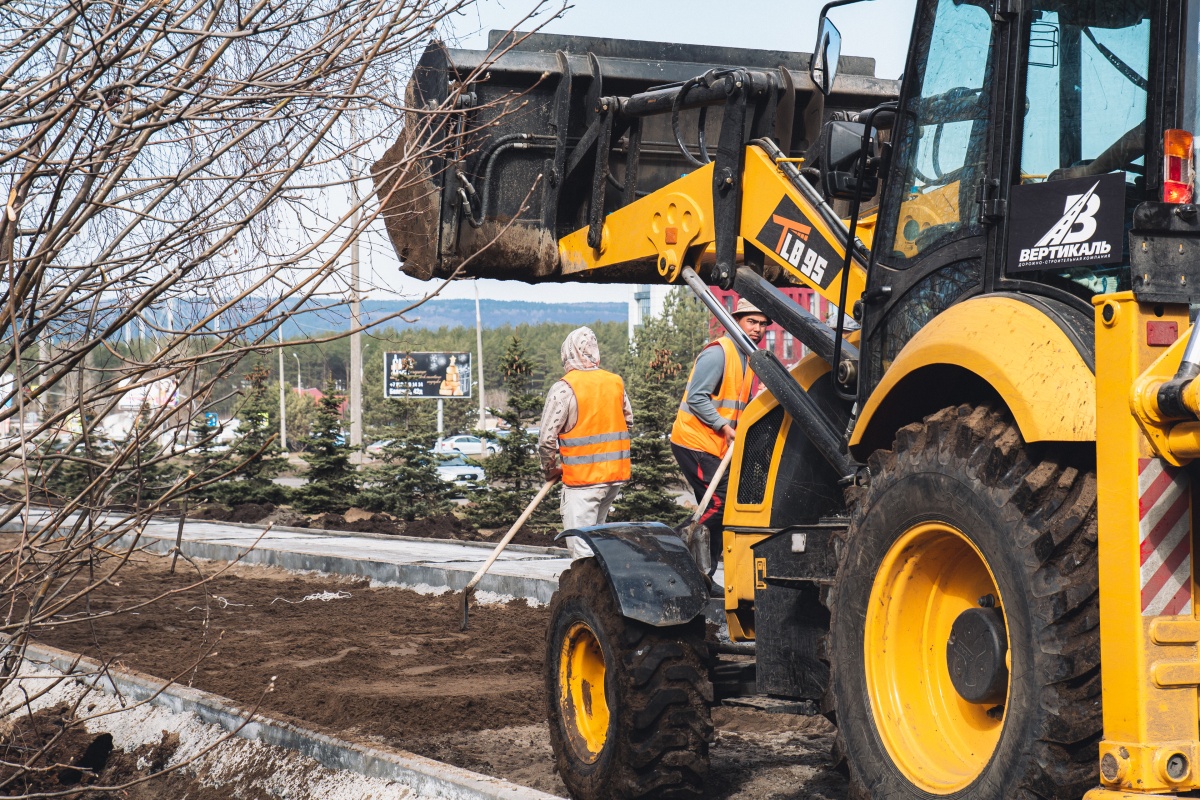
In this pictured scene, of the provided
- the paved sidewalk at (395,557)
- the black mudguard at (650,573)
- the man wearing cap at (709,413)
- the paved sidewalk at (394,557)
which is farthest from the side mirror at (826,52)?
the paved sidewalk at (395,557)

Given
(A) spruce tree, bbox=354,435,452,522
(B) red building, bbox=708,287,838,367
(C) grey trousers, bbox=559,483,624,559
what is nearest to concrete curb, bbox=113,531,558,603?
(C) grey trousers, bbox=559,483,624,559

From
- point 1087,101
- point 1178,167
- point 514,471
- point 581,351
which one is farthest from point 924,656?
point 514,471

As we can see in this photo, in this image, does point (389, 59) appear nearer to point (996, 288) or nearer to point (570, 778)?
point (996, 288)

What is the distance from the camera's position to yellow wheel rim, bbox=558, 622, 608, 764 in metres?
5.49

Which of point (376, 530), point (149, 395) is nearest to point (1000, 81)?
point (149, 395)

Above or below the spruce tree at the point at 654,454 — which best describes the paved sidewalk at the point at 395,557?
below

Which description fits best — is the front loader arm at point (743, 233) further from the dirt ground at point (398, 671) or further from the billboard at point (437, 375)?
the billboard at point (437, 375)

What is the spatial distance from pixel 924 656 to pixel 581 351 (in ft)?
18.3

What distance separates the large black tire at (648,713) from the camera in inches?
196

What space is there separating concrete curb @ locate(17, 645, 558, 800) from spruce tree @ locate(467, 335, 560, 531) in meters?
12.1

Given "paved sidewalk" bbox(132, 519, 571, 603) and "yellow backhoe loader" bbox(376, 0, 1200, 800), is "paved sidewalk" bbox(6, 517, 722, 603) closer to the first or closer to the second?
"paved sidewalk" bbox(132, 519, 571, 603)

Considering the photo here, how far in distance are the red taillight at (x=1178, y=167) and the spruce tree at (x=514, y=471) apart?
621 inches

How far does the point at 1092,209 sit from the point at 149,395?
10.4 feet

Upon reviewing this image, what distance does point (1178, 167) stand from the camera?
349cm
